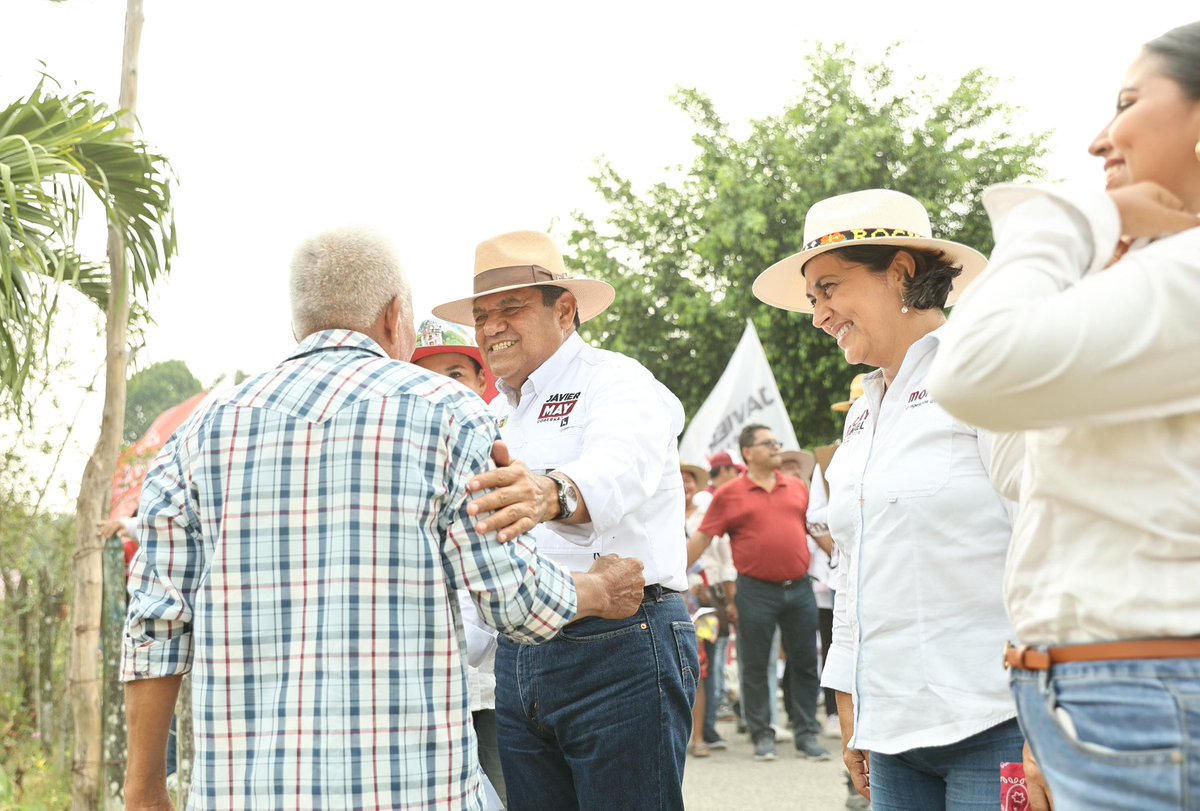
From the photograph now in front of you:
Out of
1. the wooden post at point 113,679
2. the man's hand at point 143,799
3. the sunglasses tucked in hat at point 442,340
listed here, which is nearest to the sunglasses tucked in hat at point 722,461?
the wooden post at point 113,679

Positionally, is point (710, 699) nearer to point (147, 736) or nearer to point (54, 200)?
point (54, 200)

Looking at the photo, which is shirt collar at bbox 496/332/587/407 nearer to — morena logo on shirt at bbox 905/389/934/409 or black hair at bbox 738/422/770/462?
morena logo on shirt at bbox 905/389/934/409

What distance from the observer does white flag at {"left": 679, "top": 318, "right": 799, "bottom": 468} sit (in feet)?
44.4

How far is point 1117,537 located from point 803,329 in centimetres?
2175

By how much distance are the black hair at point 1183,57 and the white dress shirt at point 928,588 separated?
111 centimetres

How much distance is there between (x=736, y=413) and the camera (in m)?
13.7

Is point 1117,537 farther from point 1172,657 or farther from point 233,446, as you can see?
point 233,446

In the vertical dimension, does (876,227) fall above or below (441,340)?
below

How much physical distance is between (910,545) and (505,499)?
0.94m

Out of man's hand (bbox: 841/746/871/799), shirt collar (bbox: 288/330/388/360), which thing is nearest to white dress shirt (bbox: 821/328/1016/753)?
man's hand (bbox: 841/746/871/799)

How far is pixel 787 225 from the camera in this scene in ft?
77.6

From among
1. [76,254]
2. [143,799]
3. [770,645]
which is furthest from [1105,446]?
[770,645]

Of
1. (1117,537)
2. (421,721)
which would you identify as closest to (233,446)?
(421,721)

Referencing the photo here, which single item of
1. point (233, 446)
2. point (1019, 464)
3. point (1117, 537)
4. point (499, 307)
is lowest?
point (1117, 537)
